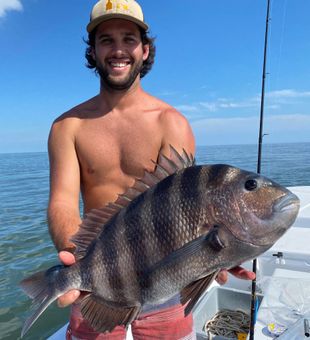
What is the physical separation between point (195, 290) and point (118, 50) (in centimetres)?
171

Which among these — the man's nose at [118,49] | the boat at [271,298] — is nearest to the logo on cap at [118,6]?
the man's nose at [118,49]

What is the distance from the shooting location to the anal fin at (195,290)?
1.42 m

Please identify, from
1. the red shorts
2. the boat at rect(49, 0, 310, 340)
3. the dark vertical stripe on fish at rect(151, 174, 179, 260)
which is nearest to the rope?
the boat at rect(49, 0, 310, 340)

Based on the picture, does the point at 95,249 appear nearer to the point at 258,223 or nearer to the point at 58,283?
the point at 58,283

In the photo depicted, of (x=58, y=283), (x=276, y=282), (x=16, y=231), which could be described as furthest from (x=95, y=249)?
(x=16, y=231)

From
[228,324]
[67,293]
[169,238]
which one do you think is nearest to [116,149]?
[67,293]

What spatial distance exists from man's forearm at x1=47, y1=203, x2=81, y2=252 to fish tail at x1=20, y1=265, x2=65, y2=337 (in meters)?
0.32

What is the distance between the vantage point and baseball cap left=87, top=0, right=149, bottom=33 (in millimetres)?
2322

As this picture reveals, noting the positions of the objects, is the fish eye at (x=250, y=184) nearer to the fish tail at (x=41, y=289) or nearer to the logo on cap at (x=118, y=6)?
the fish tail at (x=41, y=289)

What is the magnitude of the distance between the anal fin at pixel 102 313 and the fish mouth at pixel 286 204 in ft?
2.83

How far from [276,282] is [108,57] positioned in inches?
112

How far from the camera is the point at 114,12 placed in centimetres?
231

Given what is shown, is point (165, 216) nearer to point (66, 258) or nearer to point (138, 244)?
point (138, 244)

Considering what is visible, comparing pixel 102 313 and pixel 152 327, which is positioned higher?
pixel 102 313
